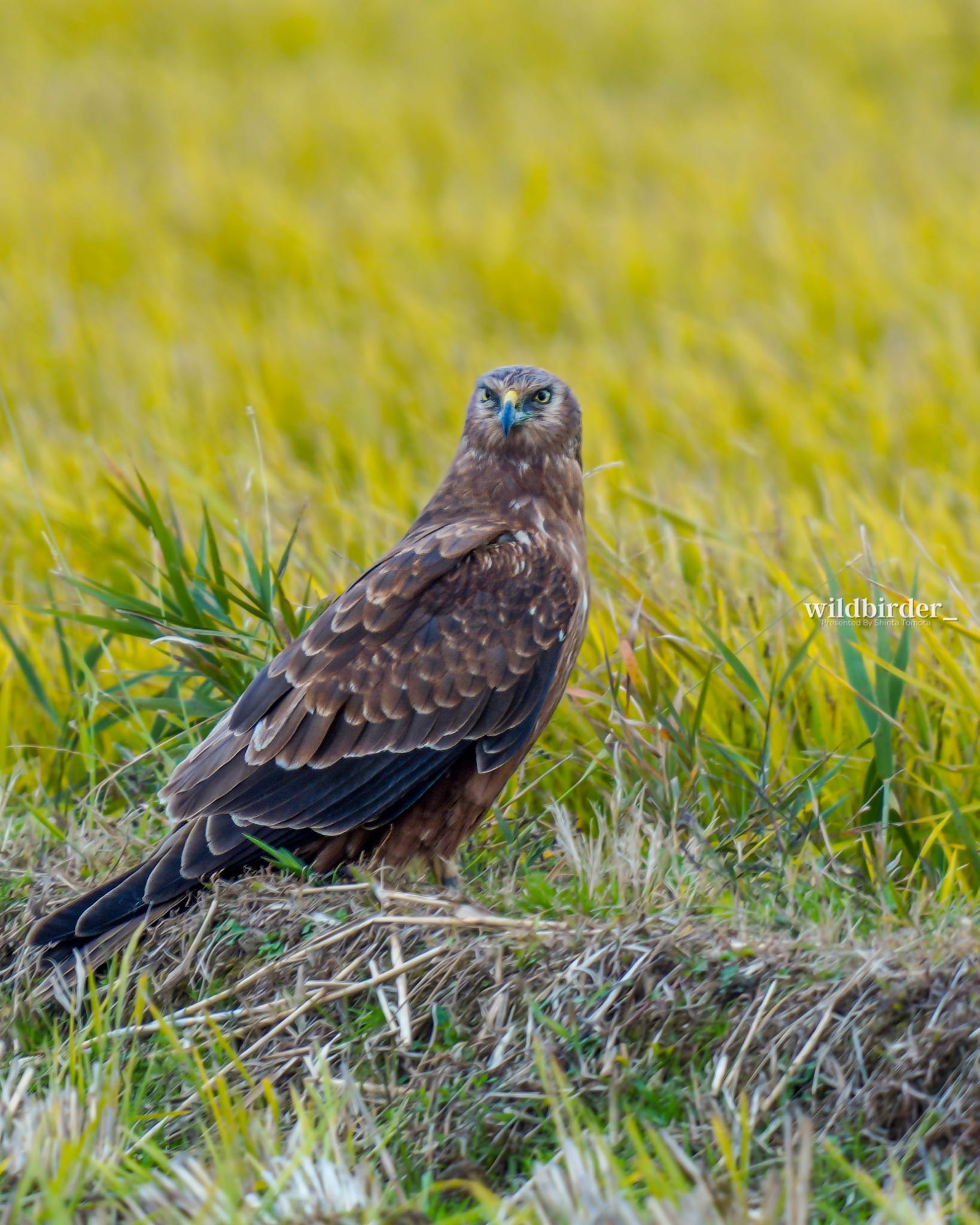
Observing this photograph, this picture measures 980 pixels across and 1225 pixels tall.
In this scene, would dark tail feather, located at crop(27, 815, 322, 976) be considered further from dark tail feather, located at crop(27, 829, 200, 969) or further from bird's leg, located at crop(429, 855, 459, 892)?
bird's leg, located at crop(429, 855, 459, 892)

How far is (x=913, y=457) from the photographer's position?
564 centimetres

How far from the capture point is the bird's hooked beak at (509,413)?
3557 mm

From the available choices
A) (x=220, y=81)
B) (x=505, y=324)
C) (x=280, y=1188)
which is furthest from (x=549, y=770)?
(x=220, y=81)

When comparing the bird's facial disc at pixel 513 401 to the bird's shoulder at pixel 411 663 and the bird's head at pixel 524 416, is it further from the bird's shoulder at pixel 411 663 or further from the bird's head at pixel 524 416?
the bird's shoulder at pixel 411 663

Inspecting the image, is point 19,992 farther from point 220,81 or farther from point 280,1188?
point 220,81

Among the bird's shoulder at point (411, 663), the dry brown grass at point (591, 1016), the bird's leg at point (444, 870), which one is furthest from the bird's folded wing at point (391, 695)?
the dry brown grass at point (591, 1016)

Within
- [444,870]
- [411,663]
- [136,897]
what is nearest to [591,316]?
[411,663]

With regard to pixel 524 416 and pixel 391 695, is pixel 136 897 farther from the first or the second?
pixel 524 416

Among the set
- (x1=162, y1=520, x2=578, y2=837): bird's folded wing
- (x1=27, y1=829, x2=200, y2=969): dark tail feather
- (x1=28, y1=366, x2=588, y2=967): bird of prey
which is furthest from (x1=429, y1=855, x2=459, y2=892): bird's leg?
(x1=27, y1=829, x2=200, y2=969): dark tail feather

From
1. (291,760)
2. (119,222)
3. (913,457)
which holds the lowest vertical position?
(913,457)

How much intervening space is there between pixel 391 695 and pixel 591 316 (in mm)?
4350

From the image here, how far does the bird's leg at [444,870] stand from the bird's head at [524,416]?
3.14 ft

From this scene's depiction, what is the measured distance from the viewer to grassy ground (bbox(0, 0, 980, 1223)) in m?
2.38

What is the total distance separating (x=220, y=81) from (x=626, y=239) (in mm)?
5919
